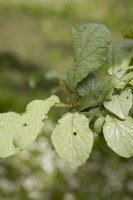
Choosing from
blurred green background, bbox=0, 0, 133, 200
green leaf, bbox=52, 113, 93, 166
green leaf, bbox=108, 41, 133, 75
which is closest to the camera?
green leaf, bbox=52, 113, 93, 166

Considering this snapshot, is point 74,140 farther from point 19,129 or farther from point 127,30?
point 127,30

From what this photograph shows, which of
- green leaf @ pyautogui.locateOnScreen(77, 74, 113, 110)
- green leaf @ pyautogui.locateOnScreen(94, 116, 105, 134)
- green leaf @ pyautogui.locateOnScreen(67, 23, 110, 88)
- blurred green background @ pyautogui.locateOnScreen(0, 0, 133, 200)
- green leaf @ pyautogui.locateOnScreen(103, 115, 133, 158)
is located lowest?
green leaf @ pyautogui.locateOnScreen(103, 115, 133, 158)

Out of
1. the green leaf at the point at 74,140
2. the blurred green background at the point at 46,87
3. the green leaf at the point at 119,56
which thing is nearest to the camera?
the green leaf at the point at 74,140

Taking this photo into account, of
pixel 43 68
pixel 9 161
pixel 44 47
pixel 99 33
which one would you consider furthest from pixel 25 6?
pixel 99 33

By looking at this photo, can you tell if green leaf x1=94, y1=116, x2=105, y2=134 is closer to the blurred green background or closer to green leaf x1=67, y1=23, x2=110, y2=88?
green leaf x1=67, y1=23, x2=110, y2=88

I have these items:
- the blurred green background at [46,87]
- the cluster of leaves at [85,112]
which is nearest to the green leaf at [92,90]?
the cluster of leaves at [85,112]

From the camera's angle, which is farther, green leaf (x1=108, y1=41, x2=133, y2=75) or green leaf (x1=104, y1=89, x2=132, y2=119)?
green leaf (x1=108, y1=41, x2=133, y2=75)

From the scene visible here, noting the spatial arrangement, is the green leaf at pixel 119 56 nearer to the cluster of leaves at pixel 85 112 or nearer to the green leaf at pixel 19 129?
the cluster of leaves at pixel 85 112

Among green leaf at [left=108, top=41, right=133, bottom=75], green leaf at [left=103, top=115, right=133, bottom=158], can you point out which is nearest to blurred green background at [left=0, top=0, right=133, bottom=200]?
green leaf at [left=108, top=41, right=133, bottom=75]
